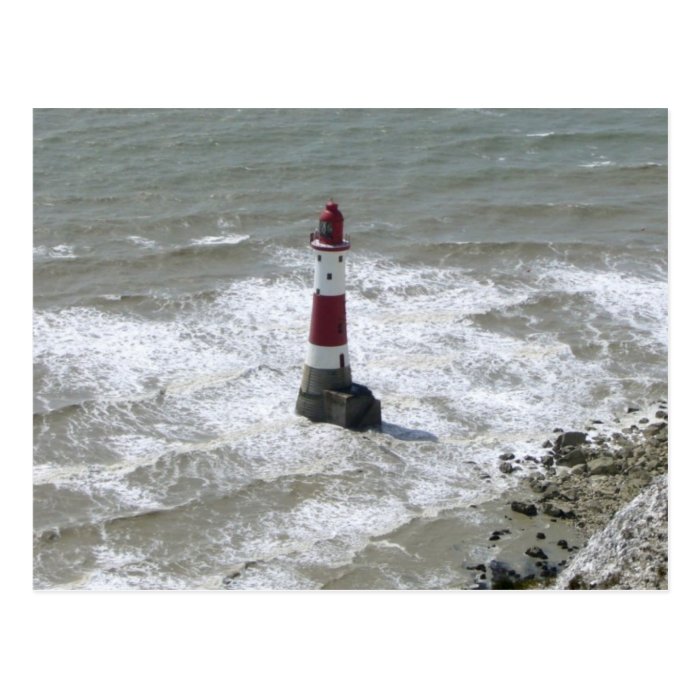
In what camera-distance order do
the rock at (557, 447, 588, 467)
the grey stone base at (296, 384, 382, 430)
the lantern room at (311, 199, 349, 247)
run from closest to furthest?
the rock at (557, 447, 588, 467), the lantern room at (311, 199, 349, 247), the grey stone base at (296, 384, 382, 430)

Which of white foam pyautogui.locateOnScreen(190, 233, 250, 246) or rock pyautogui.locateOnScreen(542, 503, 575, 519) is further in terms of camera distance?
white foam pyautogui.locateOnScreen(190, 233, 250, 246)

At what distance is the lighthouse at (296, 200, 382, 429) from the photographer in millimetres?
21594

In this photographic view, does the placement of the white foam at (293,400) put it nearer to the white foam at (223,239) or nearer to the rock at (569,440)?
the rock at (569,440)

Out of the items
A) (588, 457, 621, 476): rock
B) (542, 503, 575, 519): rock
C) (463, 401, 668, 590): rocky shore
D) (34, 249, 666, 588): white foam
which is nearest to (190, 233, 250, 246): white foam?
(34, 249, 666, 588): white foam

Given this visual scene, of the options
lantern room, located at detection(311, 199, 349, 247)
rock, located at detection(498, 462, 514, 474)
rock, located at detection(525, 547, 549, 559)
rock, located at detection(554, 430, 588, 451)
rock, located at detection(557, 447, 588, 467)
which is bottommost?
rock, located at detection(525, 547, 549, 559)

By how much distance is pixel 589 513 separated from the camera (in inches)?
765

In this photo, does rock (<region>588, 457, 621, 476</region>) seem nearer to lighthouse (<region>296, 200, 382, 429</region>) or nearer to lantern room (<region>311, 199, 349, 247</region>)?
lighthouse (<region>296, 200, 382, 429</region>)

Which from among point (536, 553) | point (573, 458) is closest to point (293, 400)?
point (573, 458)

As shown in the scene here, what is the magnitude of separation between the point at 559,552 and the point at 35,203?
18810mm

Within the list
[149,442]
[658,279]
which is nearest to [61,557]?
[149,442]

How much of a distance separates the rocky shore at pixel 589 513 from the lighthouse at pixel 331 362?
8.23 feet

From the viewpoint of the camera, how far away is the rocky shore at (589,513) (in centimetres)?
1605

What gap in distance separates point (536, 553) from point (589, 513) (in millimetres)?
1401

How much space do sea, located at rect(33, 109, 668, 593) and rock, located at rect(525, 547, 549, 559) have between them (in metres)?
0.62
